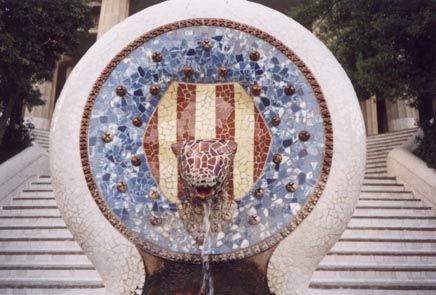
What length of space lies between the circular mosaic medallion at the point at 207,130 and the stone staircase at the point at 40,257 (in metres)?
3.01

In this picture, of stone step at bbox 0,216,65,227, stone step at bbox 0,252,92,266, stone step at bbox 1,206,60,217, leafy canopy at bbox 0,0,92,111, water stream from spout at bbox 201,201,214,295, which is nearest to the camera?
water stream from spout at bbox 201,201,214,295

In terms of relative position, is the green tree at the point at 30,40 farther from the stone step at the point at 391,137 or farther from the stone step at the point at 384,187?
the stone step at the point at 391,137

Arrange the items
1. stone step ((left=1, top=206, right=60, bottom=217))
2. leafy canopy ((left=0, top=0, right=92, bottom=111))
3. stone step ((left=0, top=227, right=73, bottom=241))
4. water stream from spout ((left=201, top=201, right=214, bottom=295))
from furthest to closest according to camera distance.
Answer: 1. leafy canopy ((left=0, top=0, right=92, bottom=111))
2. stone step ((left=1, top=206, right=60, bottom=217))
3. stone step ((left=0, top=227, right=73, bottom=241))
4. water stream from spout ((left=201, top=201, right=214, bottom=295))

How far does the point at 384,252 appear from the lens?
4.77 m

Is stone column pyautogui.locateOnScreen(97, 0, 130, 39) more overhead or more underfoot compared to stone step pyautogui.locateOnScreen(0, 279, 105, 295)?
more overhead

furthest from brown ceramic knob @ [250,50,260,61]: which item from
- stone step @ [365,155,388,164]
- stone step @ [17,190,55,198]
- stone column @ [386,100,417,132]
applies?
stone column @ [386,100,417,132]

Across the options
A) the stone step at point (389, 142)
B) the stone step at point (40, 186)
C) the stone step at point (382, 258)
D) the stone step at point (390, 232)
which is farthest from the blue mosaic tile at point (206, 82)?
the stone step at point (389, 142)

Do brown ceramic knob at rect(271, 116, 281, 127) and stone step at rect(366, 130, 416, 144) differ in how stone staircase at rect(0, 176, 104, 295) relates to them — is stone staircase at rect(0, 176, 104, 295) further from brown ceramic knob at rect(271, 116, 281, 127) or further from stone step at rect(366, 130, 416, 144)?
stone step at rect(366, 130, 416, 144)

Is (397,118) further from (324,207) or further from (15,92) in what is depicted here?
(324,207)

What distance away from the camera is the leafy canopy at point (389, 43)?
714cm

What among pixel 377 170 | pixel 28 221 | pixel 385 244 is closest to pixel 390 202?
pixel 385 244

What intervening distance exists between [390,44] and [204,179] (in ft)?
24.4

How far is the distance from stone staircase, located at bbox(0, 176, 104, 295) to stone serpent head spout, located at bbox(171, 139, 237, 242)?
3.08 metres

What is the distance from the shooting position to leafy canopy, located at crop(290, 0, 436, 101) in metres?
7.14
